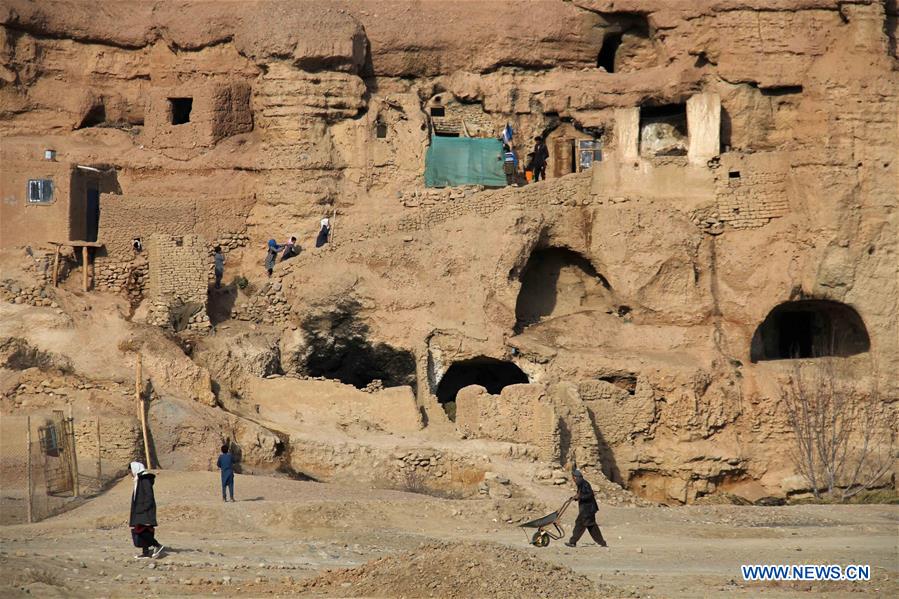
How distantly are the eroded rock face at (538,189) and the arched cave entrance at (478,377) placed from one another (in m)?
1.07

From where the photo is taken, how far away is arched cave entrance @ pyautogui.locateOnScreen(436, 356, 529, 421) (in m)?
38.7

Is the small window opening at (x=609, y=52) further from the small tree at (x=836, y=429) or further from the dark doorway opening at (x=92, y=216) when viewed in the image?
the dark doorway opening at (x=92, y=216)

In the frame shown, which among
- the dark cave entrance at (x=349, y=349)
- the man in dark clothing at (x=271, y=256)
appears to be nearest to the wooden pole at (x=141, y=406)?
the dark cave entrance at (x=349, y=349)

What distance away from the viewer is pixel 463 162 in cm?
3959

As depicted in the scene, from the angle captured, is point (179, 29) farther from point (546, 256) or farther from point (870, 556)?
point (870, 556)

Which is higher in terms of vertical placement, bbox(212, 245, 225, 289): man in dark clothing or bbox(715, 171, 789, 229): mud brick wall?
bbox(715, 171, 789, 229): mud brick wall

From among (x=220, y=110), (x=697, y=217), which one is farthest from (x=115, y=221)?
(x=697, y=217)

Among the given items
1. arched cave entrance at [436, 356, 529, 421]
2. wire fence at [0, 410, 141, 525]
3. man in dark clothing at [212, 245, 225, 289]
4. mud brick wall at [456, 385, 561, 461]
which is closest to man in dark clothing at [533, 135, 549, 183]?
arched cave entrance at [436, 356, 529, 421]

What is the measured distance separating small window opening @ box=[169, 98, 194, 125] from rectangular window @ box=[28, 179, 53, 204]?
4.63m

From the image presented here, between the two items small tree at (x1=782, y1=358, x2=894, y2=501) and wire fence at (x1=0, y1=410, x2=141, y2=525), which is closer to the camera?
wire fence at (x1=0, y1=410, x2=141, y2=525)

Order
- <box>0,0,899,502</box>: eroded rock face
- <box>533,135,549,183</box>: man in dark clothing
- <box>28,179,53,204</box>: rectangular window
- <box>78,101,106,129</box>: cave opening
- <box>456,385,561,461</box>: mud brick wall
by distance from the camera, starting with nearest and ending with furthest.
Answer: <box>456,385,561,461</box>: mud brick wall → <box>0,0,899,502</box>: eroded rock face → <box>28,179,53,204</box>: rectangular window → <box>533,135,549,183</box>: man in dark clothing → <box>78,101,106,129</box>: cave opening

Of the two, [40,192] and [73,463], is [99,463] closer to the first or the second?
[73,463]

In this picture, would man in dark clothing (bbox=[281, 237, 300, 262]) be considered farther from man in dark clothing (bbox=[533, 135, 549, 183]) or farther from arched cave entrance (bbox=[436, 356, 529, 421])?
man in dark clothing (bbox=[533, 135, 549, 183])

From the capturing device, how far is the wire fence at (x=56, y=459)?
29.0m
